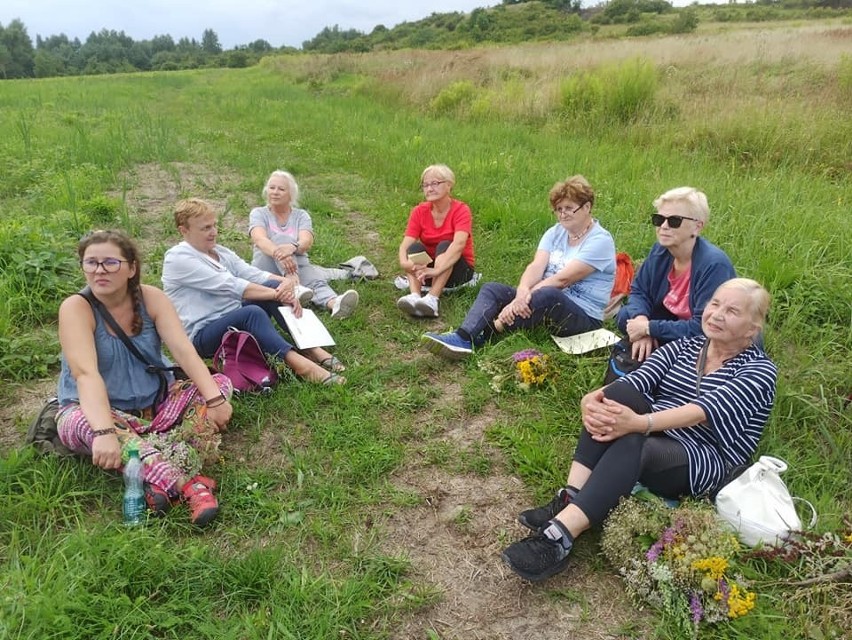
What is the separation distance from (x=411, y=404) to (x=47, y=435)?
1879 mm

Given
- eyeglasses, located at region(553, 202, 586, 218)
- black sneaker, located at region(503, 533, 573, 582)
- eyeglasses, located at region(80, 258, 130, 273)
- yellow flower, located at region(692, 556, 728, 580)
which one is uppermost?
eyeglasses, located at region(80, 258, 130, 273)

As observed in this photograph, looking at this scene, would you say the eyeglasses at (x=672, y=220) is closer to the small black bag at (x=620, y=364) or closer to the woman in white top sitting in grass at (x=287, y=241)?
the small black bag at (x=620, y=364)

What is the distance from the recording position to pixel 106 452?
2.51 metres

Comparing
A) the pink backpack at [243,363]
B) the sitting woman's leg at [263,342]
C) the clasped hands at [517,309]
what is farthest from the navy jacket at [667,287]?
the pink backpack at [243,363]

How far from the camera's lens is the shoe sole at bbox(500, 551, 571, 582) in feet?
7.34

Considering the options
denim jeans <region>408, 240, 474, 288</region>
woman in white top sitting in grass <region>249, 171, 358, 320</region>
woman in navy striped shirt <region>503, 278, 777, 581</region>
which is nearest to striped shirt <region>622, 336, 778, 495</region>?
woman in navy striped shirt <region>503, 278, 777, 581</region>

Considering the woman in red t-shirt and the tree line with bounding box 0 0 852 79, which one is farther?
the tree line with bounding box 0 0 852 79

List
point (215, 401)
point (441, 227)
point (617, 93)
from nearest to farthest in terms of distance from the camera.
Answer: point (215, 401) < point (441, 227) < point (617, 93)

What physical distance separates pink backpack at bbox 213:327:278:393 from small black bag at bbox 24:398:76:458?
880mm

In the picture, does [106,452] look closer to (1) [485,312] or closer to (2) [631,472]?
(2) [631,472]

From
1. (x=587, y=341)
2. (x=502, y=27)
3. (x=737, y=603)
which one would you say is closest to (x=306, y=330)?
(x=587, y=341)

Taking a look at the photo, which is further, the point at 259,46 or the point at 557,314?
the point at 259,46

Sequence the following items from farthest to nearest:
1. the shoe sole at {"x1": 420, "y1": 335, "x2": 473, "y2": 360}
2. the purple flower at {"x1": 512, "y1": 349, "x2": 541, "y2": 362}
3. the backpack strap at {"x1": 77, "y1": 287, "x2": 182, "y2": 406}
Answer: the shoe sole at {"x1": 420, "y1": 335, "x2": 473, "y2": 360} → the purple flower at {"x1": 512, "y1": 349, "x2": 541, "y2": 362} → the backpack strap at {"x1": 77, "y1": 287, "x2": 182, "y2": 406}

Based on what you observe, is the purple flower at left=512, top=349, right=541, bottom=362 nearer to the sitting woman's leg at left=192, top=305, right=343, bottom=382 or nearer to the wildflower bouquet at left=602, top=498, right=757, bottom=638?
the sitting woman's leg at left=192, top=305, right=343, bottom=382
